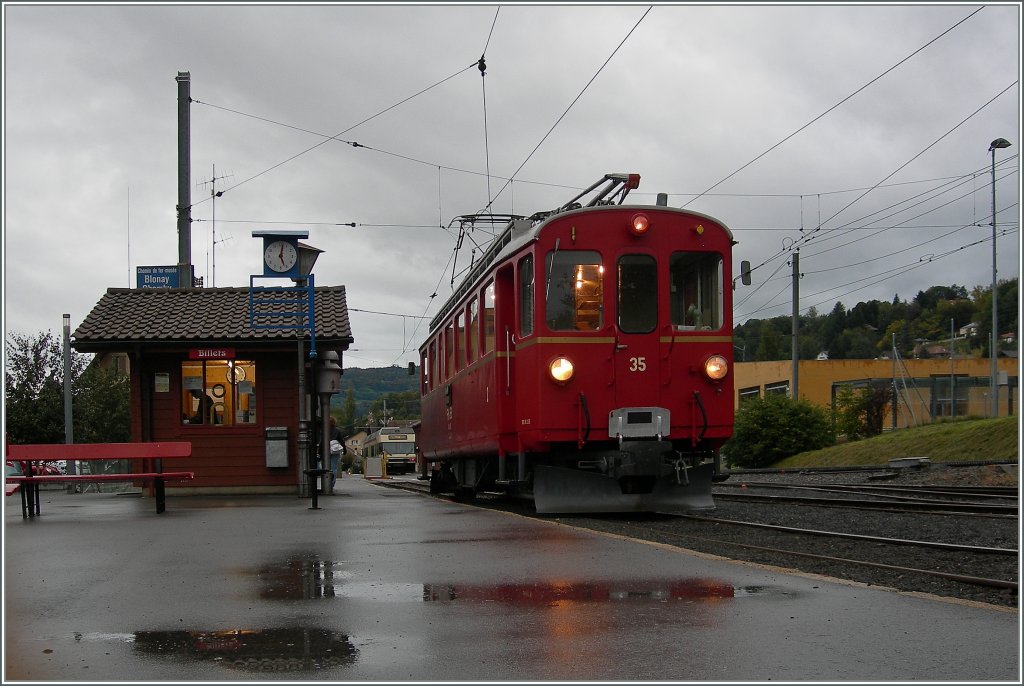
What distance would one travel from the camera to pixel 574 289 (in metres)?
12.5

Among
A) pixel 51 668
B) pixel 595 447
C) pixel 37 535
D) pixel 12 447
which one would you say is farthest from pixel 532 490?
pixel 51 668

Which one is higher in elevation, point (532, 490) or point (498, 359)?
point (498, 359)

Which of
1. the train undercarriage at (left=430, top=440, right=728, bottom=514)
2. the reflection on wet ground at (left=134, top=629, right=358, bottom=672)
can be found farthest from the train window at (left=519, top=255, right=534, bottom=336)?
the reflection on wet ground at (left=134, top=629, right=358, bottom=672)

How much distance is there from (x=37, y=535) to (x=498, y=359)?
18.9 feet

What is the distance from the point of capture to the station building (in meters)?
18.7

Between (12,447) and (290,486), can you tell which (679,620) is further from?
(290,486)

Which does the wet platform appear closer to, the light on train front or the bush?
the light on train front

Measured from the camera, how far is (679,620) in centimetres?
556

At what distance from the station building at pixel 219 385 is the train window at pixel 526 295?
21.1 feet

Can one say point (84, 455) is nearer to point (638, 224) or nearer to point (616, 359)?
point (616, 359)

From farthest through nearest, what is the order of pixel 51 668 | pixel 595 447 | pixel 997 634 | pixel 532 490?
pixel 532 490
pixel 595 447
pixel 997 634
pixel 51 668

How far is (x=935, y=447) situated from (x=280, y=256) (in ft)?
63.0

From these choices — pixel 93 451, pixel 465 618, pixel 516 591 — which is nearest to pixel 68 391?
pixel 93 451

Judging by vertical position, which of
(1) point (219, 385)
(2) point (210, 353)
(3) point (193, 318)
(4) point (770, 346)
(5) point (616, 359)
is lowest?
(1) point (219, 385)
